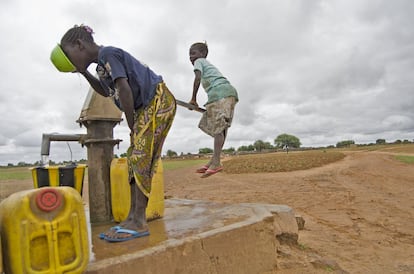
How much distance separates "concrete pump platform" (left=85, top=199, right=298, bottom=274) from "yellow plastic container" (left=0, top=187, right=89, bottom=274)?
218 mm

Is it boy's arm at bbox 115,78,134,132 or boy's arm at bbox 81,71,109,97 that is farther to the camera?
boy's arm at bbox 81,71,109,97

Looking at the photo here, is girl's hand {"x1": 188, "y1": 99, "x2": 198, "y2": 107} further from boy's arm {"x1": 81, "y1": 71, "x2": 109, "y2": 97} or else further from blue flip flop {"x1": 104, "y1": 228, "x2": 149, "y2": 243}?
blue flip flop {"x1": 104, "y1": 228, "x2": 149, "y2": 243}

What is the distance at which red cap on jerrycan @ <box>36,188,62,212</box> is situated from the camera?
61.0 inches

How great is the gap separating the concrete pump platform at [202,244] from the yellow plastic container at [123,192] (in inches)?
5.3

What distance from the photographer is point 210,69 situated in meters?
2.99

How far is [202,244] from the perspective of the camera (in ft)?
7.75

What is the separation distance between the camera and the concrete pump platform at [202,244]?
79.3 inches

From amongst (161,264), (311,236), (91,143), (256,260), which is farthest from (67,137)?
(311,236)

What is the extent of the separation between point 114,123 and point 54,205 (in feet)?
5.82

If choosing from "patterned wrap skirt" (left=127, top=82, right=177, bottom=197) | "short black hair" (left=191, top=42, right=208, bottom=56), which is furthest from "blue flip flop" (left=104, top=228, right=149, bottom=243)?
"short black hair" (left=191, top=42, right=208, bottom=56)

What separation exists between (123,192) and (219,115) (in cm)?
117

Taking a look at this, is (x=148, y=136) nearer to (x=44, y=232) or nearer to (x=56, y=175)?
(x=56, y=175)

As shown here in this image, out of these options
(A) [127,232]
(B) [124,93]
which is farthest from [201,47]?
(A) [127,232]

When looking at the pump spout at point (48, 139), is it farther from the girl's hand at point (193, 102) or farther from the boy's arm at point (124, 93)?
the girl's hand at point (193, 102)
